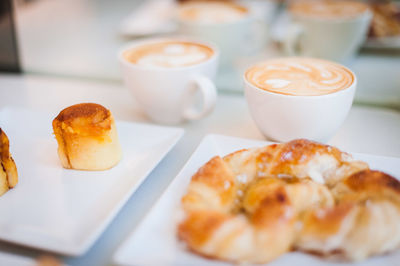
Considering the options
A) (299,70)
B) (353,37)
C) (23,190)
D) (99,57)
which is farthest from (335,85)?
(99,57)

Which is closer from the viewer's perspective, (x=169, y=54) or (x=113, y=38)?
(x=169, y=54)

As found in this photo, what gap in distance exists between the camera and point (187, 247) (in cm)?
52

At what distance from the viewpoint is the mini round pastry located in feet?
2.28

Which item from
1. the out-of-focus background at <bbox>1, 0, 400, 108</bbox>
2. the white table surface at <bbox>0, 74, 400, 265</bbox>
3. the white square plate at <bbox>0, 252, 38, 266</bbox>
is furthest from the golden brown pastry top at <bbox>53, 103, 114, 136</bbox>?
the out-of-focus background at <bbox>1, 0, 400, 108</bbox>

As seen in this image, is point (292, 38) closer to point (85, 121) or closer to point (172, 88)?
point (172, 88)

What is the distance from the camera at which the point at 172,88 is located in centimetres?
87

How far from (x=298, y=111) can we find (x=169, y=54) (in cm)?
37

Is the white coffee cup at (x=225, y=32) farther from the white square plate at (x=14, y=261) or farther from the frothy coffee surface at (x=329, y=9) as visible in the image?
the white square plate at (x=14, y=261)

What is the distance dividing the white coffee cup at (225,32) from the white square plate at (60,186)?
410 millimetres

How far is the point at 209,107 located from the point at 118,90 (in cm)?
37

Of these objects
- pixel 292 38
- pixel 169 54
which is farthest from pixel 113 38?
pixel 292 38

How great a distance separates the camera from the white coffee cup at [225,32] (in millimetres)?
1117

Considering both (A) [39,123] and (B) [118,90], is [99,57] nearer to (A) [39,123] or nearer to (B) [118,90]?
(B) [118,90]

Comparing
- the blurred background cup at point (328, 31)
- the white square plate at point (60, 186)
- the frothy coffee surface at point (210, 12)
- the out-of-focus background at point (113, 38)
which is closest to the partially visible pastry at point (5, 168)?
the white square plate at point (60, 186)
